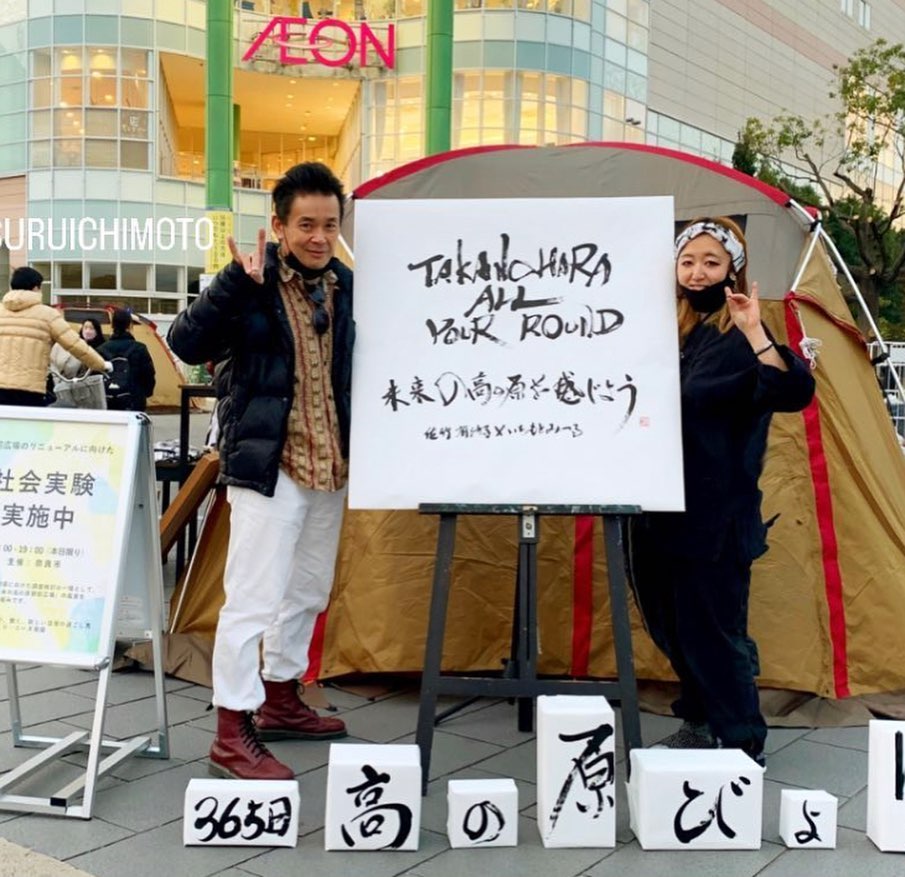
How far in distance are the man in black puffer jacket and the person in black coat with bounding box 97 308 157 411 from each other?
17.3ft

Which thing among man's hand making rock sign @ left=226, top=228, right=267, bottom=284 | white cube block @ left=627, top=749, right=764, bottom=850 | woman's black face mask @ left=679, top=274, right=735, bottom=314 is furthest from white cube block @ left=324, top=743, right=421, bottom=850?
woman's black face mask @ left=679, top=274, right=735, bottom=314

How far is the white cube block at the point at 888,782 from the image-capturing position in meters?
2.87

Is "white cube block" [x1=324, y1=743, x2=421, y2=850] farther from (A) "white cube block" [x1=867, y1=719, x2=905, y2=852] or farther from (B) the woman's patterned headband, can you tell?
(B) the woman's patterned headband

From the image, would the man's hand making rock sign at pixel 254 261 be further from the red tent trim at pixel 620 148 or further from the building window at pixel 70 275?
the building window at pixel 70 275

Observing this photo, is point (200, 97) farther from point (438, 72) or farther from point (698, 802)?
point (698, 802)

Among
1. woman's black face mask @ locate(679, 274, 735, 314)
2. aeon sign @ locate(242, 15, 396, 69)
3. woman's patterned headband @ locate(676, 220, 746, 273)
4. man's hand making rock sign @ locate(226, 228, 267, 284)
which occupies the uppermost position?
aeon sign @ locate(242, 15, 396, 69)

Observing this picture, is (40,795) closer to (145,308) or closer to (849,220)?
(849,220)

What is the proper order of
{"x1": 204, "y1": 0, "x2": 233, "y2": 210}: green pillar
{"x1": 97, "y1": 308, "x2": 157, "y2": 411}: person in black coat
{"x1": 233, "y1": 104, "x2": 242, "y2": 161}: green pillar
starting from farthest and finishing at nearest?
1. {"x1": 233, "y1": 104, "x2": 242, "y2": 161}: green pillar
2. {"x1": 204, "y1": 0, "x2": 233, "y2": 210}: green pillar
3. {"x1": 97, "y1": 308, "x2": 157, "y2": 411}: person in black coat

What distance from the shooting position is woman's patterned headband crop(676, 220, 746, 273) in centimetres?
325

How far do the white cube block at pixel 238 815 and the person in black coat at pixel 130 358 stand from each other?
18.9ft

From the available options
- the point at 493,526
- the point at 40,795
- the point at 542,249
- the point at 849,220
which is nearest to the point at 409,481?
the point at 542,249

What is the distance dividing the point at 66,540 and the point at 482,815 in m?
1.56

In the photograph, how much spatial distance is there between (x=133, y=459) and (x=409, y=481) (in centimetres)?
89

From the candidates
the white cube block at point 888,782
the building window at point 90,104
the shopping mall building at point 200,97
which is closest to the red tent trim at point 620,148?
the white cube block at point 888,782
